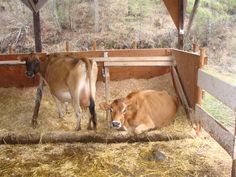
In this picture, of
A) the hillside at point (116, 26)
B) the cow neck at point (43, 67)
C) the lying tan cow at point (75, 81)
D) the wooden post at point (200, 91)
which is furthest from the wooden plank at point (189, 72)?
the hillside at point (116, 26)

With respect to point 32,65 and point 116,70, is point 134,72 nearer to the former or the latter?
point 116,70

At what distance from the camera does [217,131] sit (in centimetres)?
392

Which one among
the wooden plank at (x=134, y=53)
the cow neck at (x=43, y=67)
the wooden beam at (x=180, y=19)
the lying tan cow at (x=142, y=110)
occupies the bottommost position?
the lying tan cow at (x=142, y=110)

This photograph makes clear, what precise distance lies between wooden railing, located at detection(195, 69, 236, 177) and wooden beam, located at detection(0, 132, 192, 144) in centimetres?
67

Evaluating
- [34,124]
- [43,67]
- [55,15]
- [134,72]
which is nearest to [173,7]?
[134,72]

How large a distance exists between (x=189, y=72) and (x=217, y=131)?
206 cm

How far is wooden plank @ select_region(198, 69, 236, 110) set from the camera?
11.1 feet

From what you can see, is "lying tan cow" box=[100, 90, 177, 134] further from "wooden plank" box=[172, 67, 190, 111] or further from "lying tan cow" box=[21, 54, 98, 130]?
"lying tan cow" box=[21, 54, 98, 130]

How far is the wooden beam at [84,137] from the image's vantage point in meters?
4.84

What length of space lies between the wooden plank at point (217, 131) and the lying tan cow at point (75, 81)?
1.71 meters

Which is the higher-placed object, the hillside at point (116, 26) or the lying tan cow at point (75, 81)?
the hillside at point (116, 26)

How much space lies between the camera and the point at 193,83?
219 inches

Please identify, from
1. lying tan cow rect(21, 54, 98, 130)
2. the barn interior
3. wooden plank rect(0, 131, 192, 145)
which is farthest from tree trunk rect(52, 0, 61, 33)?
wooden plank rect(0, 131, 192, 145)

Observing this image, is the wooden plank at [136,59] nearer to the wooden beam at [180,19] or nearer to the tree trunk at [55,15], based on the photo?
the wooden beam at [180,19]
